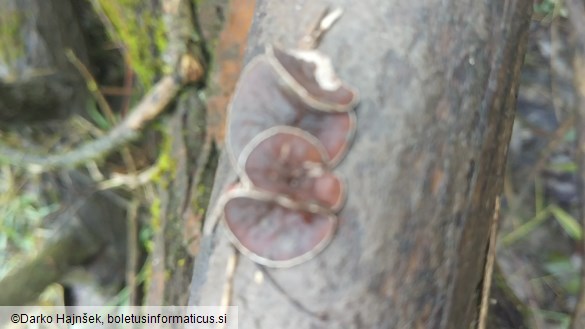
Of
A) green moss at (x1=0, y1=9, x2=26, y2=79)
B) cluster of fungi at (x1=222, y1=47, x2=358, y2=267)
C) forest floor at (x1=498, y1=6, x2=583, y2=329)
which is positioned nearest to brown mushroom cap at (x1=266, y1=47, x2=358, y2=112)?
cluster of fungi at (x1=222, y1=47, x2=358, y2=267)

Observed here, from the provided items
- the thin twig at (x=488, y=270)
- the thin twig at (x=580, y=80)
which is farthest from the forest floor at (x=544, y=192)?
the thin twig at (x=488, y=270)

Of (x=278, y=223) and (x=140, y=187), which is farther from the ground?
(x=278, y=223)

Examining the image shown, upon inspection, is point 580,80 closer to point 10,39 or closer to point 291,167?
point 291,167

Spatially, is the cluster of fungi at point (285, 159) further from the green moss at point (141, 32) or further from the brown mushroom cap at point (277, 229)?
the green moss at point (141, 32)

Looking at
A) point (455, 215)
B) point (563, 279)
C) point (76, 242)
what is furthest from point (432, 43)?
point (563, 279)

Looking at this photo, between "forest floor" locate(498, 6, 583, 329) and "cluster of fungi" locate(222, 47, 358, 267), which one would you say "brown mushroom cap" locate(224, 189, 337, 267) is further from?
"forest floor" locate(498, 6, 583, 329)

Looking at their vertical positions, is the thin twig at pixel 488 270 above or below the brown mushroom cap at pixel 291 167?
below

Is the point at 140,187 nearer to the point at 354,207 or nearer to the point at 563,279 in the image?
the point at 354,207
